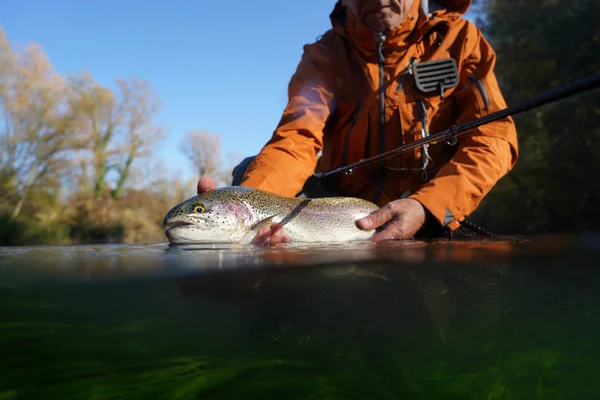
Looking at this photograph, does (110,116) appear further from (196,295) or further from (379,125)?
(196,295)

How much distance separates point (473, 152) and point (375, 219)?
38.0 inches

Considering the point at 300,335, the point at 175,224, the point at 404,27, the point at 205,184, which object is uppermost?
the point at 404,27

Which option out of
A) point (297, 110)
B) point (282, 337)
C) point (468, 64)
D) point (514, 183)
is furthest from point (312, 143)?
point (514, 183)

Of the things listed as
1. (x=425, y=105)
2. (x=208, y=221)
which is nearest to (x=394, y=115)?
(x=425, y=105)

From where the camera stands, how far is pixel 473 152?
298 centimetres

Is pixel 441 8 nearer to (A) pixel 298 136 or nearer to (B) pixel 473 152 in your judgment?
(B) pixel 473 152

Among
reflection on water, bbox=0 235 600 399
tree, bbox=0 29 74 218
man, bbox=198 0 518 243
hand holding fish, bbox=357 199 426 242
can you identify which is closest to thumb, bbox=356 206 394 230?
hand holding fish, bbox=357 199 426 242

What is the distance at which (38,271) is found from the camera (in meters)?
1.05

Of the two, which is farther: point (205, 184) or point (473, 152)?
point (473, 152)

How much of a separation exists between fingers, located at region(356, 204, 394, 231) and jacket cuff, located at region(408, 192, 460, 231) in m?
0.23

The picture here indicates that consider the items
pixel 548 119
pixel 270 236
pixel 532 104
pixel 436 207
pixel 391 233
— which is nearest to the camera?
pixel 532 104

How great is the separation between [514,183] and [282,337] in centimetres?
1481

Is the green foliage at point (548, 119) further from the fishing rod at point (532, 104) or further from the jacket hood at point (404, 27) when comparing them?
the fishing rod at point (532, 104)

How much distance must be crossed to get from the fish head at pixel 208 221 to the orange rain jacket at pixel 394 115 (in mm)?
674
